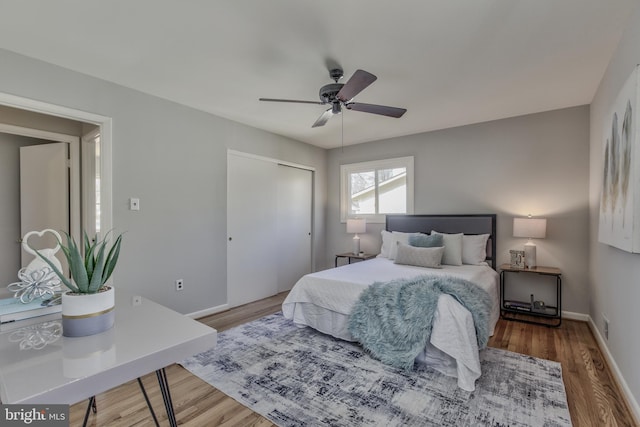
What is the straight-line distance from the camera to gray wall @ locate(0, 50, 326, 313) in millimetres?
2633

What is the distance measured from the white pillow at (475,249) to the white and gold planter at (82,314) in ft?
12.4

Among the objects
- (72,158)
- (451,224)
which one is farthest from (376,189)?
(72,158)

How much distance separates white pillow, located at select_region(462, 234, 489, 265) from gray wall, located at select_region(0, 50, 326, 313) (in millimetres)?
3046

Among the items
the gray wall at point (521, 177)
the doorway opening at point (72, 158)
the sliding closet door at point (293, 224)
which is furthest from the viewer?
the sliding closet door at point (293, 224)

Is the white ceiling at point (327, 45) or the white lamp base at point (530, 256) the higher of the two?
the white ceiling at point (327, 45)

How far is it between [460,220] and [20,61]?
4.74 m

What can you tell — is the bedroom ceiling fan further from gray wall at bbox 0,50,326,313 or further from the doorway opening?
the doorway opening

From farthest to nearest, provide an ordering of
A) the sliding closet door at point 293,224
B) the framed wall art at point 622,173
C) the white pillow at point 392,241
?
the sliding closet door at point 293,224
the white pillow at point 392,241
the framed wall art at point 622,173

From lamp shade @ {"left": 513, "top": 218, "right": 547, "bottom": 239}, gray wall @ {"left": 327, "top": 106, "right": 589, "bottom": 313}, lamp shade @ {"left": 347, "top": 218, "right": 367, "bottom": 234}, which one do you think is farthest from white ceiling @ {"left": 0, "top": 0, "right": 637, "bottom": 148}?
lamp shade @ {"left": 347, "top": 218, "right": 367, "bottom": 234}

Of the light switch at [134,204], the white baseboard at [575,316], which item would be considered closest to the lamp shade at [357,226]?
the white baseboard at [575,316]

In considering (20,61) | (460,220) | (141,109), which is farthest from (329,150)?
(20,61)

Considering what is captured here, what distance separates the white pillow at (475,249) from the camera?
378 centimetres

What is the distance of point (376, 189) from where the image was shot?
500 centimetres

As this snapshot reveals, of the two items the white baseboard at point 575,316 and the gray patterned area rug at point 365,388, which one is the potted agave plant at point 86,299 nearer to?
the gray patterned area rug at point 365,388
